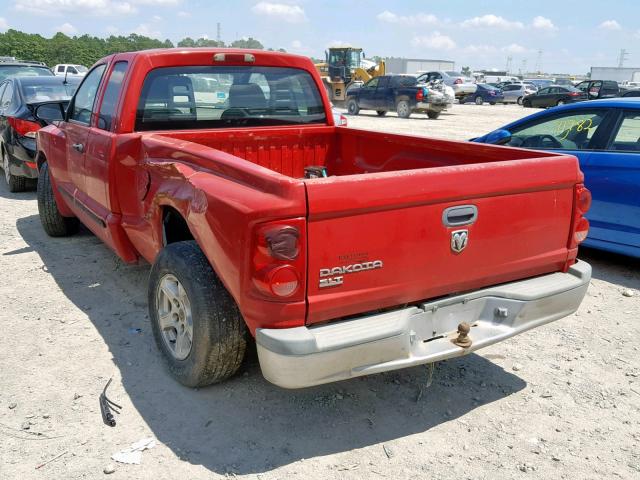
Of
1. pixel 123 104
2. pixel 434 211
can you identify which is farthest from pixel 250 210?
pixel 123 104

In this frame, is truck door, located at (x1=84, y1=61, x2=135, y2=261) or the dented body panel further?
truck door, located at (x1=84, y1=61, x2=135, y2=261)

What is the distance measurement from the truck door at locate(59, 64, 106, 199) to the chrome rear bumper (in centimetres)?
301

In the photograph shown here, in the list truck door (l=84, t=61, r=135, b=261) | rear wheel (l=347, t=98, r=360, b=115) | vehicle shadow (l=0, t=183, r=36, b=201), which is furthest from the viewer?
rear wheel (l=347, t=98, r=360, b=115)

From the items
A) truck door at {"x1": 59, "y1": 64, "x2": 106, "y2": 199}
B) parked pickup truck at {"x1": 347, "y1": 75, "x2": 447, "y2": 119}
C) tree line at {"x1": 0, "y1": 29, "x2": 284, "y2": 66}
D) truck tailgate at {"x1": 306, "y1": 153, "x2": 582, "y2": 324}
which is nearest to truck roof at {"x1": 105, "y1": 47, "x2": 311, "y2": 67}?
truck door at {"x1": 59, "y1": 64, "x2": 106, "y2": 199}

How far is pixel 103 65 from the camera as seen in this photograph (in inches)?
194

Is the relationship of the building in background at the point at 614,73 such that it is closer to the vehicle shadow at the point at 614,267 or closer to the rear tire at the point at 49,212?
the vehicle shadow at the point at 614,267

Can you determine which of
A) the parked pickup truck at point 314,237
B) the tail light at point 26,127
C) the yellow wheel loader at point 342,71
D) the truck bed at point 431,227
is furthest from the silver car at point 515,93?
the truck bed at point 431,227

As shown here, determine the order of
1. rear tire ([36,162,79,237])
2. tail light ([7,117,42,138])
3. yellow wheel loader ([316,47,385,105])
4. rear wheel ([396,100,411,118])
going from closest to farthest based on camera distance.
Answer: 1. rear tire ([36,162,79,237])
2. tail light ([7,117,42,138])
3. rear wheel ([396,100,411,118])
4. yellow wheel loader ([316,47,385,105])

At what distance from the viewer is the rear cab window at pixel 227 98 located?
4281 mm

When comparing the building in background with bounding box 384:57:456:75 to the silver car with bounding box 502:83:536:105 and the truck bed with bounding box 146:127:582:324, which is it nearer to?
the silver car with bounding box 502:83:536:105

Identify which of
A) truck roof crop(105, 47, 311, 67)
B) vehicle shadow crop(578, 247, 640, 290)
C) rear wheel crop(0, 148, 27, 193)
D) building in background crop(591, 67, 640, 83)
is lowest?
vehicle shadow crop(578, 247, 640, 290)

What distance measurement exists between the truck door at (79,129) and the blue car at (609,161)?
4.46 meters

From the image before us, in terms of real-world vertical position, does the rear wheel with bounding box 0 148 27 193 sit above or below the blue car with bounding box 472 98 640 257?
below

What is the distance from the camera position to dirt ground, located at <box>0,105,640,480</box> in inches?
112
